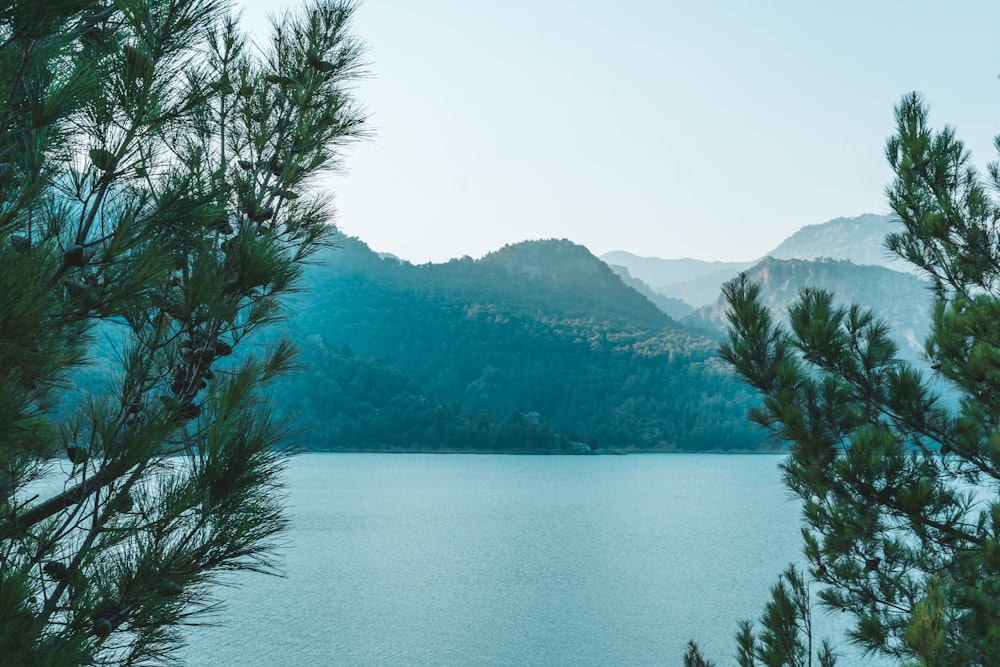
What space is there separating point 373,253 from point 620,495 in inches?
2684

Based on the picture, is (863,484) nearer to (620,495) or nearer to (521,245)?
(620,495)

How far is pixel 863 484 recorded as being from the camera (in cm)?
461

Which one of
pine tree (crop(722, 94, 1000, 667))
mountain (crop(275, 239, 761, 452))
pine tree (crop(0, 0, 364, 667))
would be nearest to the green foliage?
pine tree (crop(722, 94, 1000, 667))

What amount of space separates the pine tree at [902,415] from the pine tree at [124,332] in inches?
124

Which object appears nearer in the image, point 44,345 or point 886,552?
point 44,345

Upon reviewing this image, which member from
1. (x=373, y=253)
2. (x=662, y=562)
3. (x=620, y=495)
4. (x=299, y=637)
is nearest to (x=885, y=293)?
(x=373, y=253)

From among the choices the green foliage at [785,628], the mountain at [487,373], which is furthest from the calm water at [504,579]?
the mountain at [487,373]

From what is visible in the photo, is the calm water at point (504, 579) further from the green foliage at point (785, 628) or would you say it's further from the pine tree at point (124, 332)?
the green foliage at point (785, 628)

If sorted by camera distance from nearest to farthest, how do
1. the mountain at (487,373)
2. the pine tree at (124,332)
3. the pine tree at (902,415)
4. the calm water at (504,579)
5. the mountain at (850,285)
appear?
1. the pine tree at (124,332)
2. the pine tree at (902,415)
3. the calm water at (504,579)
4. the mountain at (487,373)
5. the mountain at (850,285)

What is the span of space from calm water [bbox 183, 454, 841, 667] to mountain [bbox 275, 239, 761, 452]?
91.5 ft

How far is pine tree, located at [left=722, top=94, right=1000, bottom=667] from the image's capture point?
15.0 ft

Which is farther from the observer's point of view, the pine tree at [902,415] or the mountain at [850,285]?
the mountain at [850,285]

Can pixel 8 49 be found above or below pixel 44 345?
above

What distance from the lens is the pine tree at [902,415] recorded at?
457 cm
